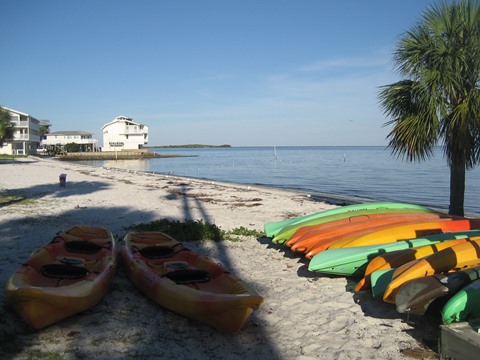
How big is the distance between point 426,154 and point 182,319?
7311 millimetres

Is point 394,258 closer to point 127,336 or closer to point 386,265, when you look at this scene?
point 386,265

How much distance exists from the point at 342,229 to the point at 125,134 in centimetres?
8585

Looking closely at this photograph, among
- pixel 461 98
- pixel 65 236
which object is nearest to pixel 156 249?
pixel 65 236

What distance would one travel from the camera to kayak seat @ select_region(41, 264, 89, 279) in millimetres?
5297

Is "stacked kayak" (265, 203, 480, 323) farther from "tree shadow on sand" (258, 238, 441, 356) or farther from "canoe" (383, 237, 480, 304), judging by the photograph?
"tree shadow on sand" (258, 238, 441, 356)

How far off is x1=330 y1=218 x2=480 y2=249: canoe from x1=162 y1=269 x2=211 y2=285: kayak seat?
7.70 ft

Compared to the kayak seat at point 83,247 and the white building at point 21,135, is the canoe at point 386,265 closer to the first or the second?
the kayak seat at point 83,247

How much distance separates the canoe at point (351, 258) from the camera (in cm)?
600

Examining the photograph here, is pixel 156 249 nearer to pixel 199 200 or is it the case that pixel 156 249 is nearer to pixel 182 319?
pixel 182 319

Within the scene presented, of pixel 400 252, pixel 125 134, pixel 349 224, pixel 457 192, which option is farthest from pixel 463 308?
pixel 125 134

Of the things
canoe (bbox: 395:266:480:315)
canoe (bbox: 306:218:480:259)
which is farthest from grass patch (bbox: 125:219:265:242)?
canoe (bbox: 395:266:480:315)

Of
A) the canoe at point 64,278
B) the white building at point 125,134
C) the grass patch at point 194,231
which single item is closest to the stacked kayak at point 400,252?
the grass patch at point 194,231

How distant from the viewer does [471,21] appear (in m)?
8.98

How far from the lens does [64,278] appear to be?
528 cm
